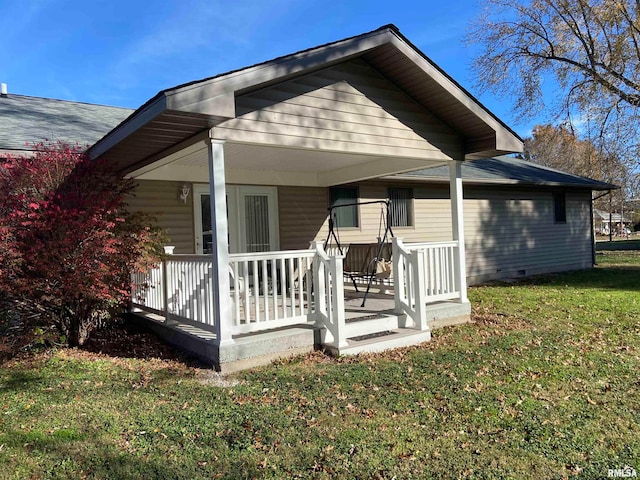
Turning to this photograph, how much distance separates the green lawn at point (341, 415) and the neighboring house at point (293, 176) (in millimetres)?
625

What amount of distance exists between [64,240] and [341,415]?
362 centimetres

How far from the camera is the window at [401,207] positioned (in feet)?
36.8

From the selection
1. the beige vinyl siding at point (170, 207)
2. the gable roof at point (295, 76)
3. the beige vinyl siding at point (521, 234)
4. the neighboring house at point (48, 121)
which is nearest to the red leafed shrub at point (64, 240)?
the gable roof at point (295, 76)

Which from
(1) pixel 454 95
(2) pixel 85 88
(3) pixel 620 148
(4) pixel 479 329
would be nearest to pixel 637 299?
(4) pixel 479 329

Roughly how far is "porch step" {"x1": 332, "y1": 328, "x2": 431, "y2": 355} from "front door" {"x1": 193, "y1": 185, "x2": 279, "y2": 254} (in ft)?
12.9

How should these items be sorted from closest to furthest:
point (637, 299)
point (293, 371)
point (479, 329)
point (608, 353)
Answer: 1. point (293, 371)
2. point (608, 353)
3. point (479, 329)
4. point (637, 299)

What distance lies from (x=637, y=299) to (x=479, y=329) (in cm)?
452

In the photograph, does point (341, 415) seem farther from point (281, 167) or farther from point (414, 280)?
point (281, 167)

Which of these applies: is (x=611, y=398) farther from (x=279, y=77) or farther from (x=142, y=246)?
(x=142, y=246)

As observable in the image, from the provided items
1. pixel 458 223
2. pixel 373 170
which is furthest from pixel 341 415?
pixel 373 170

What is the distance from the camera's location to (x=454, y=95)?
625 centimetres

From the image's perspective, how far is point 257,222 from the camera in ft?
30.4

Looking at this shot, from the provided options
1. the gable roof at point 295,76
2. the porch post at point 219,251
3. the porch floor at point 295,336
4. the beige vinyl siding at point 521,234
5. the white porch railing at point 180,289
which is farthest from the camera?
the beige vinyl siding at point 521,234

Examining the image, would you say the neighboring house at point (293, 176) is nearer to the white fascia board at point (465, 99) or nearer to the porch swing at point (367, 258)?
the white fascia board at point (465, 99)
